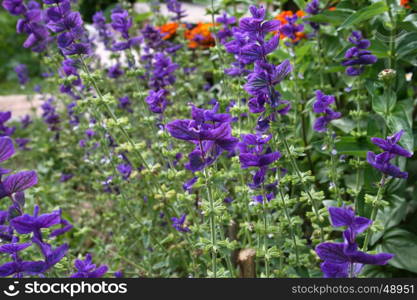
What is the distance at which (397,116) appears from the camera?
2.19 m

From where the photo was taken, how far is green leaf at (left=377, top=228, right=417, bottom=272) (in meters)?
2.20

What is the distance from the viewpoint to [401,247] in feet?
7.40

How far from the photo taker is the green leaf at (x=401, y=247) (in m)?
2.20

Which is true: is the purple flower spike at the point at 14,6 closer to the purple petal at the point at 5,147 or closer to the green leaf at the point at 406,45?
the purple petal at the point at 5,147

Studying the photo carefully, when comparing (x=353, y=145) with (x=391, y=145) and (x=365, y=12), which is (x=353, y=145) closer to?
(x=365, y=12)

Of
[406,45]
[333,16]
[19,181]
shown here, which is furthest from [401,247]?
[19,181]

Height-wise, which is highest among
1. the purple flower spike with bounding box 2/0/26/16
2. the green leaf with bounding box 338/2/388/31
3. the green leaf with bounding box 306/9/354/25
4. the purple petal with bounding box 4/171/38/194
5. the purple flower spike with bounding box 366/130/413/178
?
the green leaf with bounding box 338/2/388/31

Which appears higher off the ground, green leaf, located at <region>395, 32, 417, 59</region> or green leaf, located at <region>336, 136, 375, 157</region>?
green leaf, located at <region>395, 32, 417, 59</region>

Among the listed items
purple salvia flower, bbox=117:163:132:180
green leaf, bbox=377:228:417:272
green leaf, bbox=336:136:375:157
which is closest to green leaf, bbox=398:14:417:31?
A: green leaf, bbox=336:136:375:157

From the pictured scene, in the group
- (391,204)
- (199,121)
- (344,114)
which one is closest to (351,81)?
(344,114)

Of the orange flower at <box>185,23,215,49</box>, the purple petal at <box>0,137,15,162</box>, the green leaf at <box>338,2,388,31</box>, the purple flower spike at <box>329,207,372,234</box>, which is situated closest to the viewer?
the purple flower spike at <box>329,207,372,234</box>

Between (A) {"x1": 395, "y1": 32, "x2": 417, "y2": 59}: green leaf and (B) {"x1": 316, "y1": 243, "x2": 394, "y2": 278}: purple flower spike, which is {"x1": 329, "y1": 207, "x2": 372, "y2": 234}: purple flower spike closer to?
(B) {"x1": 316, "y1": 243, "x2": 394, "y2": 278}: purple flower spike

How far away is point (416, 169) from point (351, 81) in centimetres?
62

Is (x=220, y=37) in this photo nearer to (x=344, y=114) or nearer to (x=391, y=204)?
(x=344, y=114)
